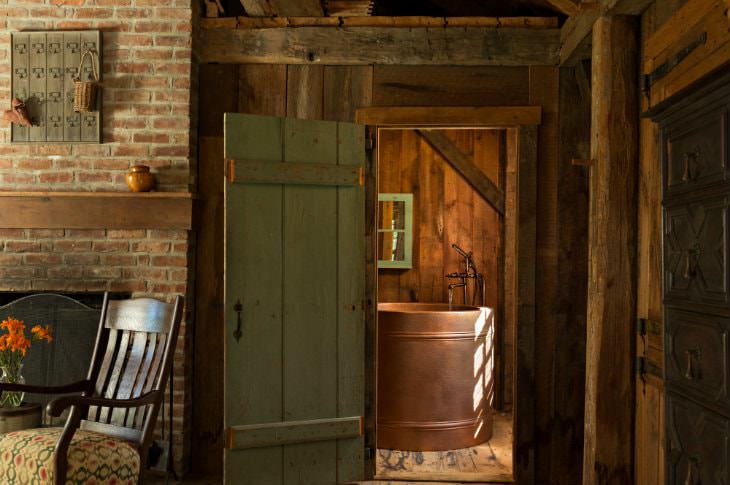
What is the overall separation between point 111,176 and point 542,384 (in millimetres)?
2662

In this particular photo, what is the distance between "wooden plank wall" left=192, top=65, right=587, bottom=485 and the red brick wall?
0.15 m

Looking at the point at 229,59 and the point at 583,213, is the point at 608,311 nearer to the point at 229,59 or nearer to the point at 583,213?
the point at 583,213

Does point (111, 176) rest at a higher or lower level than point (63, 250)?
higher

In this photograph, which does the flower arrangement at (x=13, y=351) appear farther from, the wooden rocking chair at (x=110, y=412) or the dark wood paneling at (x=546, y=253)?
the dark wood paneling at (x=546, y=253)

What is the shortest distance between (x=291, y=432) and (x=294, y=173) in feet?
4.37

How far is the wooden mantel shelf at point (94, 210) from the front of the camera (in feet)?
12.6

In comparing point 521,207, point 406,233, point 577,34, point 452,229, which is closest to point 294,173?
point 521,207

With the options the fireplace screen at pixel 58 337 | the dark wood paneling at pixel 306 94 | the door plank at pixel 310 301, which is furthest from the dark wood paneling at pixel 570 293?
the fireplace screen at pixel 58 337

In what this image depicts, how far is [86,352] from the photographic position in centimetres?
388

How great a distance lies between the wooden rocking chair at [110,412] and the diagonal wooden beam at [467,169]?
3401 millimetres

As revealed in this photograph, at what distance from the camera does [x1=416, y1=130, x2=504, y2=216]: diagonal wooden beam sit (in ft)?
20.0

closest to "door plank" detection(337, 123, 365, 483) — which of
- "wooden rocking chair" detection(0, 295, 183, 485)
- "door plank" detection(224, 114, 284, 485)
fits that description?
"door plank" detection(224, 114, 284, 485)

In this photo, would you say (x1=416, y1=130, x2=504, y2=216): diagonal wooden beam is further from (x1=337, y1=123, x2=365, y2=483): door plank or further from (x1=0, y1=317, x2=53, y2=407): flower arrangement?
(x1=0, y1=317, x2=53, y2=407): flower arrangement

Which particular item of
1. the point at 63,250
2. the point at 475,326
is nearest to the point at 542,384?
the point at 475,326
